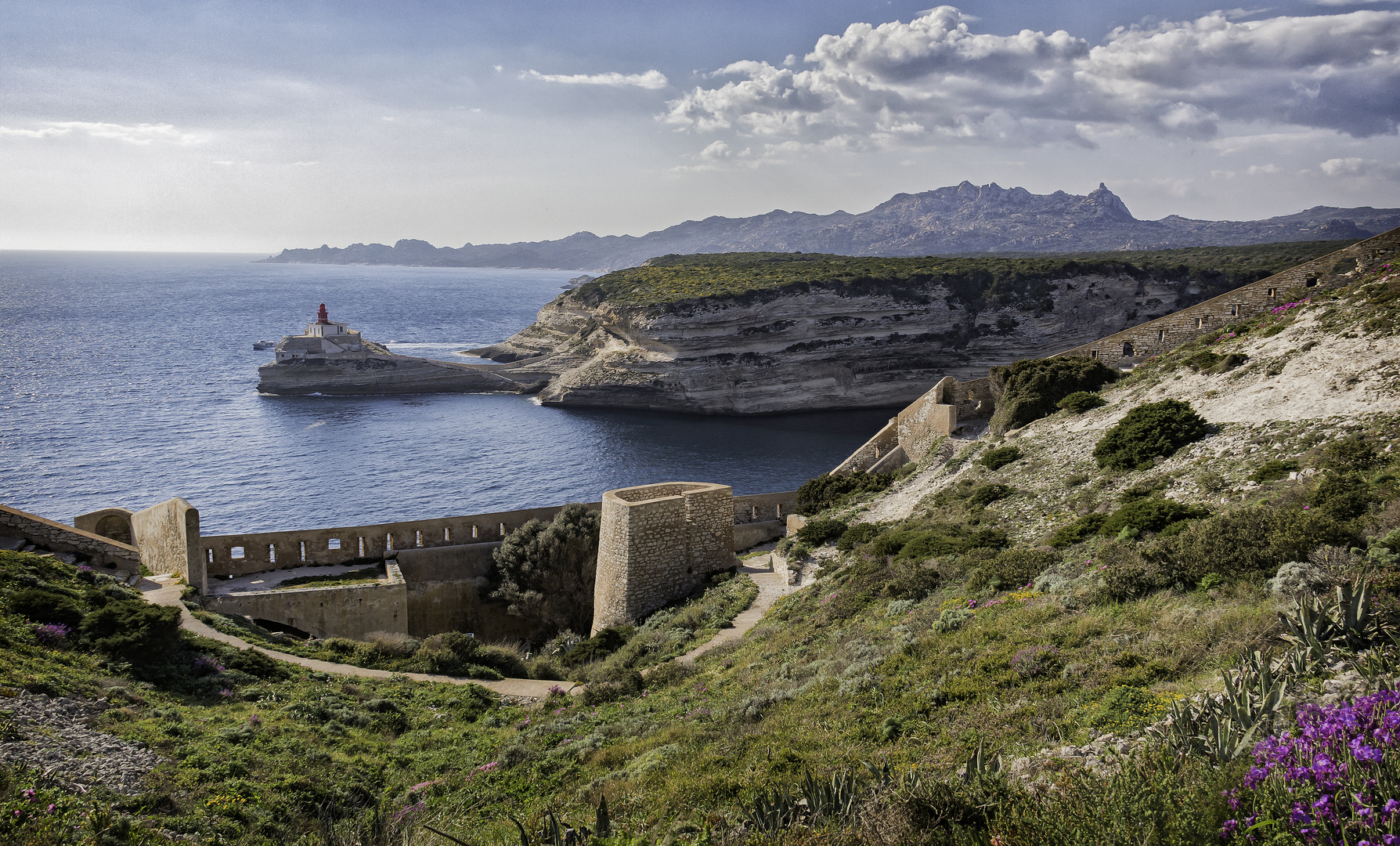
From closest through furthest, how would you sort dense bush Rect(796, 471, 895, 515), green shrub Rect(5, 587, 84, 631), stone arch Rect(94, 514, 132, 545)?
green shrub Rect(5, 587, 84, 631) < stone arch Rect(94, 514, 132, 545) < dense bush Rect(796, 471, 895, 515)

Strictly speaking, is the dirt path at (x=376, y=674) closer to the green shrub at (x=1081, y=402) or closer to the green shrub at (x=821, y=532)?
the green shrub at (x=821, y=532)

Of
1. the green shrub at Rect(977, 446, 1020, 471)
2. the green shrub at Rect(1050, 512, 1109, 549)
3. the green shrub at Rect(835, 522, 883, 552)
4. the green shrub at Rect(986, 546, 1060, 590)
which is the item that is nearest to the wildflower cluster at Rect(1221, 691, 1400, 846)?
the green shrub at Rect(986, 546, 1060, 590)

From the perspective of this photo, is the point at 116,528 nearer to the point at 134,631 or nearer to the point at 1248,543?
the point at 134,631

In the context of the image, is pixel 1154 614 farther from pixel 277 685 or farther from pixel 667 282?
pixel 667 282

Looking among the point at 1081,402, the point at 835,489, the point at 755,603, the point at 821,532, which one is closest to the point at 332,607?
the point at 755,603

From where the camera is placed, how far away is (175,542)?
19734 mm

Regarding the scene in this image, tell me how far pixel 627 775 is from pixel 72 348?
117 m

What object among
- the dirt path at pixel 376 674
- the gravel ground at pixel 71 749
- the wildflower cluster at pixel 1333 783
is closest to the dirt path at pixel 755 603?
the dirt path at pixel 376 674

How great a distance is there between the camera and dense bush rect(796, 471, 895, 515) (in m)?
26.3

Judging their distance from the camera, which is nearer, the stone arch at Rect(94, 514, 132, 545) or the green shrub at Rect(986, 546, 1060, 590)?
the green shrub at Rect(986, 546, 1060, 590)

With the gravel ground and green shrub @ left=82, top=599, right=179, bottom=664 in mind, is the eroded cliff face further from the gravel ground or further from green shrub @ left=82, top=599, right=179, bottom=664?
the gravel ground

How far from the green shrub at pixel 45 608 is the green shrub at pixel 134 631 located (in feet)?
0.98

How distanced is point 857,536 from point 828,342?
177 feet

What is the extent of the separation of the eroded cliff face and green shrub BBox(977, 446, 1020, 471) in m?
49.0
